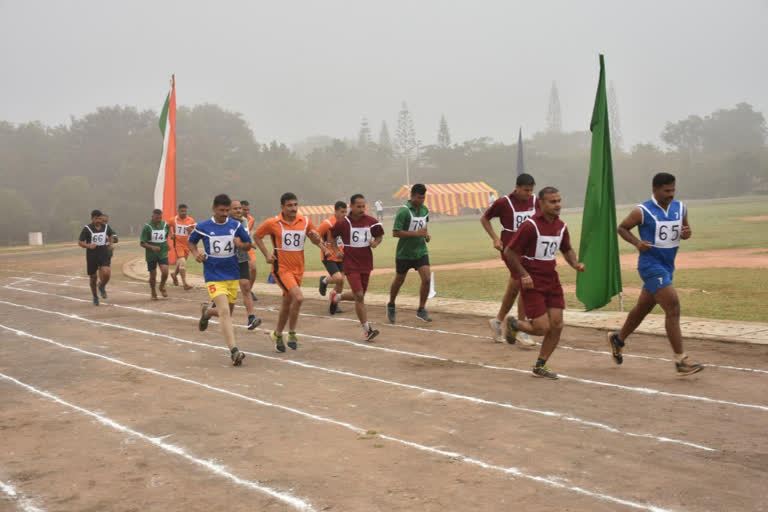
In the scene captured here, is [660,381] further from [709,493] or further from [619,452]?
[709,493]

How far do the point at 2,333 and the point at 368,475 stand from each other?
392 inches

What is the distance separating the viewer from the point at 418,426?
6574mm

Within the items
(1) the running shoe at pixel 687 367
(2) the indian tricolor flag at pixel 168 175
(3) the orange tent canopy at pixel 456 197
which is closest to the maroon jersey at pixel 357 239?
(1) the running shoe at pixel 687 367

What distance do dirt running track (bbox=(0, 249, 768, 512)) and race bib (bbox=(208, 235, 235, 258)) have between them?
52.3 inches

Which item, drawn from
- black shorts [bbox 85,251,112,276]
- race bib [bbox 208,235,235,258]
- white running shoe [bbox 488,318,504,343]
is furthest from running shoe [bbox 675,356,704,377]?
black shorts [bbox 85,251,112,276]

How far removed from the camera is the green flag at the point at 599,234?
38.5 ft

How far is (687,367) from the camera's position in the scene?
317 inches

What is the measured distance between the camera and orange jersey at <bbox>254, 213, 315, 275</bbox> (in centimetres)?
1059

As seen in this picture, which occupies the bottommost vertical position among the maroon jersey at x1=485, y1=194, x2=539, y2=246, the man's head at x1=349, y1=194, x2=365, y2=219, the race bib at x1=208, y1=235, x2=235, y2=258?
the race bib at x1=208, y1=235, x2=235, y2=258

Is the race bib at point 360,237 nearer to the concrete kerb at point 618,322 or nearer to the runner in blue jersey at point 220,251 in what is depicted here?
the runner in blue jersey at point 220,251

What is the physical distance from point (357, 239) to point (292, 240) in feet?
4.35

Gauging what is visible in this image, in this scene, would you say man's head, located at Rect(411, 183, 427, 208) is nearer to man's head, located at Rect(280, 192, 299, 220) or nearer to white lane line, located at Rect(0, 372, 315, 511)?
man's head, located at Rect(280, 192, 299, 220)

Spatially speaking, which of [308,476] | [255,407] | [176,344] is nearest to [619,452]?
[308,476]

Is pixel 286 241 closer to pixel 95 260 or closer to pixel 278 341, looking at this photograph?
pixel 278 341
